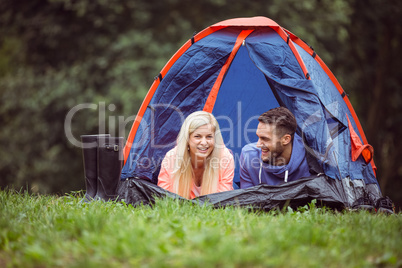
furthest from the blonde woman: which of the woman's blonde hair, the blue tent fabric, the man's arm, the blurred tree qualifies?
the blurred tree

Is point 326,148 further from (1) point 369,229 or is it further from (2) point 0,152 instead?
(2) point 0,152

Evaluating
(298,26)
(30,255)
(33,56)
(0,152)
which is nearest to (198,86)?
(30,255)

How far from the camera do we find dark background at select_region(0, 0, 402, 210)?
797cm

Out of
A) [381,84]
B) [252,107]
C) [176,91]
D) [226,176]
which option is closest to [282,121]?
[226,176]

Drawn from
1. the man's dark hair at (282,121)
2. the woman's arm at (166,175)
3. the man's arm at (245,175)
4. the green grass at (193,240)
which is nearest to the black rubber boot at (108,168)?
the woman's arm at (166,175)

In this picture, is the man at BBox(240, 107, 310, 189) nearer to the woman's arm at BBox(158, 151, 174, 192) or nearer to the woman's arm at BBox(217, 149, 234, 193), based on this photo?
the woman's arm at BBox(217, 149, 234, 193)

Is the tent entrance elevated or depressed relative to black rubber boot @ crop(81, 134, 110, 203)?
elevated

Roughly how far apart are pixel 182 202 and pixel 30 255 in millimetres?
1355

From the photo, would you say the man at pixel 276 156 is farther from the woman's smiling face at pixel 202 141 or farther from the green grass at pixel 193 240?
the green grass at pixel 193 240

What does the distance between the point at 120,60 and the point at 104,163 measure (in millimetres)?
4838

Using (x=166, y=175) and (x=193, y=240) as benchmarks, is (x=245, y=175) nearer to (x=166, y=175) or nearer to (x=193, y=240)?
(x=166, y=175)

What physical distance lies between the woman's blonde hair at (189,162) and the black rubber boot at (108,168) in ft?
1.85

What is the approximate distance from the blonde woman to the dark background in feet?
12.4

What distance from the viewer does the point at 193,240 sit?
7.01 feet
